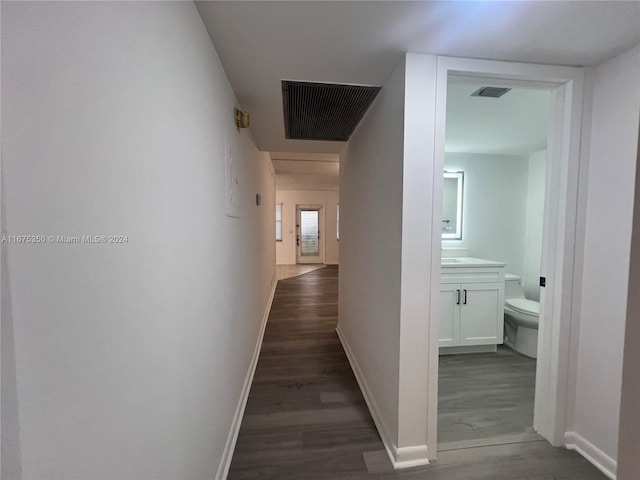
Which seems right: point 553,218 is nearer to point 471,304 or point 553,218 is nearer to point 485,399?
point 471,304

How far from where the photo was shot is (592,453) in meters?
1.38

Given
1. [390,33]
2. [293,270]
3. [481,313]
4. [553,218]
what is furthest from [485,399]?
[293,270]

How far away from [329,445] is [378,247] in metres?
1.25

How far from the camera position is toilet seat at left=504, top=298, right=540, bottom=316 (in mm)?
2397

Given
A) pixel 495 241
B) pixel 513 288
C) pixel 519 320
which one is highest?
pixel 495 241

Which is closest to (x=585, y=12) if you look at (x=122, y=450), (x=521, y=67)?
(x=521, y=67)

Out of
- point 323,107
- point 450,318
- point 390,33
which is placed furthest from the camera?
point 450,318

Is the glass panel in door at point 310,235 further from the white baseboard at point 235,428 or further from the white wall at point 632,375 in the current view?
the white wall at point 632,375

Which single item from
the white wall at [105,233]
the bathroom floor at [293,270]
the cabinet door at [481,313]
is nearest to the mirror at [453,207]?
the cabinet door at [481,313]

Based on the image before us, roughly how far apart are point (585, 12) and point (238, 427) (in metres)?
2.70

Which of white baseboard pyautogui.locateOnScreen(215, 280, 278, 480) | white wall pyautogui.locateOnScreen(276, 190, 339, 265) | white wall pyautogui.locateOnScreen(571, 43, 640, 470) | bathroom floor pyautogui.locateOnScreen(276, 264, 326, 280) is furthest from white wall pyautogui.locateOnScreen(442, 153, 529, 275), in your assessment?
white wall pyautogui.locateOnScreen(276, 190, 339, 265)

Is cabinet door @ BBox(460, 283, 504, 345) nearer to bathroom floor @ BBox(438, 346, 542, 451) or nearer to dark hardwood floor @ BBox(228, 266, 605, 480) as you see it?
bathroom floor @ BBox(438, 346, 542, 451)

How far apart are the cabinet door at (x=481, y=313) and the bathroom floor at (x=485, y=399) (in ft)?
0.66

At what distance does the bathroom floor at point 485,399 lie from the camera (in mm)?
1552
